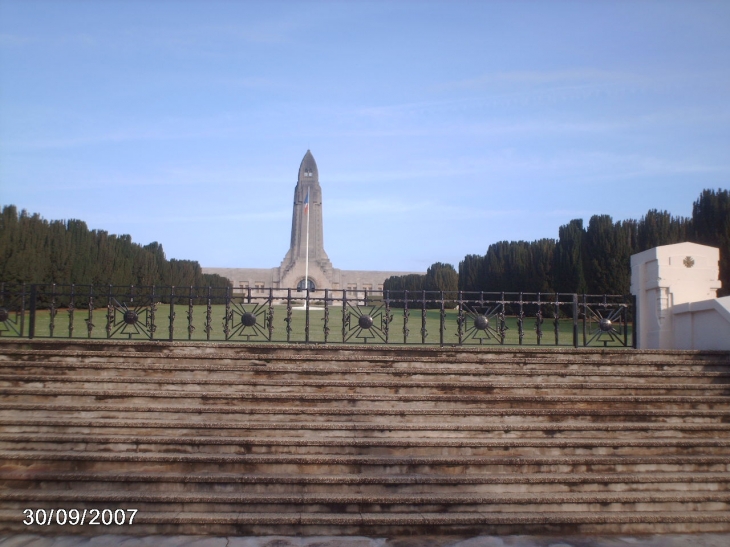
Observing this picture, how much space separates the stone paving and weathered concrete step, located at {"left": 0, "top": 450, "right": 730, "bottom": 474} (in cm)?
89

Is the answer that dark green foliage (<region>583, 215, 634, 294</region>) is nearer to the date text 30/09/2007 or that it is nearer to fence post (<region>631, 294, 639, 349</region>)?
fence post (<region>631, 294, 639, 349</region>)

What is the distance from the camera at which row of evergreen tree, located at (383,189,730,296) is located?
81.8 ft

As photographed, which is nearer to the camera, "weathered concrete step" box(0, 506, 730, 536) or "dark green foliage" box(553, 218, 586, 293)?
"weathered concrete step" box(0, 506, 730, 536)

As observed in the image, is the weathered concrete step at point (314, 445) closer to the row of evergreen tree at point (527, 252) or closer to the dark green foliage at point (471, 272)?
the row of evergreen tree at point (527, 252)

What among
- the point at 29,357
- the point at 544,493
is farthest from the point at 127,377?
the point at 544,493

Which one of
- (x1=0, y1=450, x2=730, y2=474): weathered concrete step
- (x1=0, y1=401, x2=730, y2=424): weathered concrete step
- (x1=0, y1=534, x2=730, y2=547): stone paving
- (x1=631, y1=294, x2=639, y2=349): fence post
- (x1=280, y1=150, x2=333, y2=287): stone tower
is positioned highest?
(x1=280, y1=150, x2=333, y2=287): stone tower

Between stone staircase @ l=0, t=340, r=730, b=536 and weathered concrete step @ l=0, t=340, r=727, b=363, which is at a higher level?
weathered concrete step @ l=0, t=340, r=727, b=363

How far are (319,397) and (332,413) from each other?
1.06 feet

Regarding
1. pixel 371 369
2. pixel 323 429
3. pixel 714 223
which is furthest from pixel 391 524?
pixel 714 223

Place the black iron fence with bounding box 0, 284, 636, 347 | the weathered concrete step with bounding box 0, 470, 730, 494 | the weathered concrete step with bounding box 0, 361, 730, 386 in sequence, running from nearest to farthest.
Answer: the weathered concrete step with bounding box 0, 470, 730, 494
the weathered concrete step with bounding box 0, 361, 730, 386
the black iron fence with bounding box 0, 284, 636, 347

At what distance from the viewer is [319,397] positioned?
24.2 feet

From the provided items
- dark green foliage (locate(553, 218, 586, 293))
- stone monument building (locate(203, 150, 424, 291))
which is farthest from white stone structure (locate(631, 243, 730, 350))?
stone monument building (locate(203, 150, 424, 291))

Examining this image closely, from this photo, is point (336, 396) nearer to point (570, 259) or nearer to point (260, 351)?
point (260, 351)

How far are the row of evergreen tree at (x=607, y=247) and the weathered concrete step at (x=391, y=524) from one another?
20046 mm
